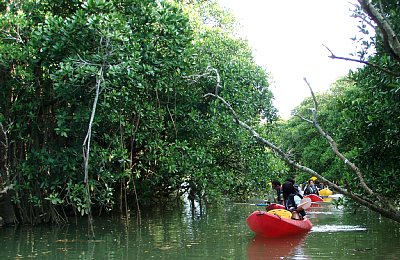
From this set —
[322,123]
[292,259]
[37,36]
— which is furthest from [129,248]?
[322,123]

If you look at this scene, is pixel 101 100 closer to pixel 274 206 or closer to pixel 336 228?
pixel 274 206

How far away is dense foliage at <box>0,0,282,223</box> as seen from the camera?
35.7ft

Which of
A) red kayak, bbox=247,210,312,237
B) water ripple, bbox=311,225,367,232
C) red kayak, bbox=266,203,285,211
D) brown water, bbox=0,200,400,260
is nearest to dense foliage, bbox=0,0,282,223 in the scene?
brown water, bbox=0,200,400,260

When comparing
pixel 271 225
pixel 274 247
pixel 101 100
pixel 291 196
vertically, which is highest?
pixel 101 100

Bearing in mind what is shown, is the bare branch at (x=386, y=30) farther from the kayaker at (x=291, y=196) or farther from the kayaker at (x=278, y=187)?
the kayaker at (x=278, y=187)

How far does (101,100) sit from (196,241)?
3.78 metres

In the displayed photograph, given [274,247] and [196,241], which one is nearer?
[274,247]

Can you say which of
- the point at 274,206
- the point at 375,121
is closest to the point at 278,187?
the point at 274,206

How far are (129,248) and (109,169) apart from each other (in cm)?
324

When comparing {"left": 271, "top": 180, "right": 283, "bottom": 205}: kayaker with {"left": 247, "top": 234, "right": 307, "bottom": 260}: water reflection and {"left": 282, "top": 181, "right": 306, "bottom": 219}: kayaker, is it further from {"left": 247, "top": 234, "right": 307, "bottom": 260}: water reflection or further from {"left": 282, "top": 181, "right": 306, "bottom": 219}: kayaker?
{"left": 247, "top": 234, "right": 307, "bottom": 260}: water reflection

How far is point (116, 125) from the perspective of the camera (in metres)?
12.8

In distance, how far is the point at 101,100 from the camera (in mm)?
11664

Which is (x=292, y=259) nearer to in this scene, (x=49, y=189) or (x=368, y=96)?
(x=368, y=96)

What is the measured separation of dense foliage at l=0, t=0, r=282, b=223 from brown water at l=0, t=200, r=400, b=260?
849mm
